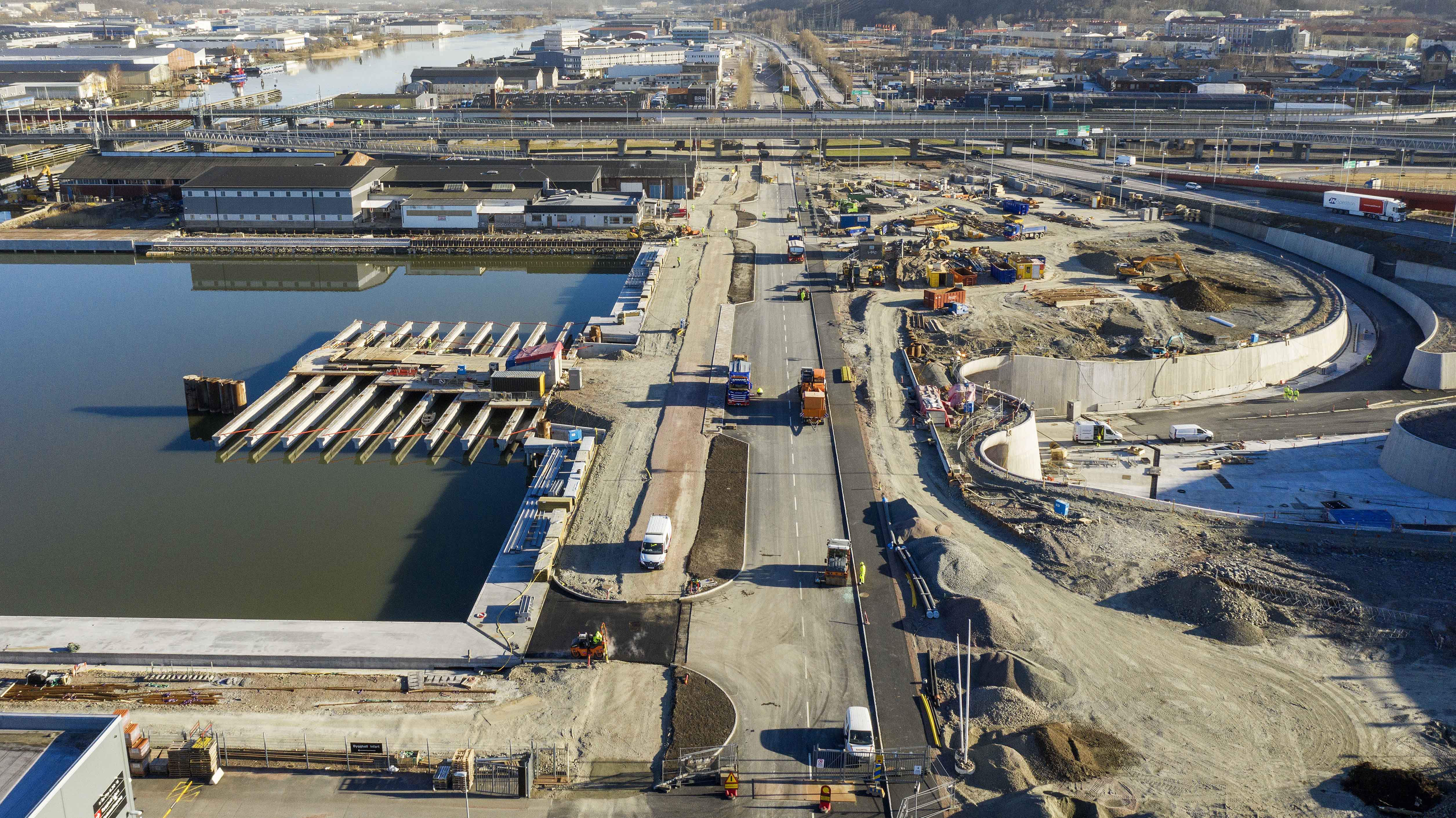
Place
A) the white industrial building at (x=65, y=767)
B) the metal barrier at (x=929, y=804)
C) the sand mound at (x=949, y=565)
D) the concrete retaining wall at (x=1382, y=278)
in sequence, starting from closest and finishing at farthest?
1. the white industrial building at (x=65, y=767)
2. the metal barrier at (x=929, y=804)
3. the sand mound at (x=949, y=565)
4. the concrete retaining wall at (x=1382, y=278)

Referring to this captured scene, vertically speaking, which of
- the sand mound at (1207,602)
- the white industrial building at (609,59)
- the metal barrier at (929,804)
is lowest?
the metal barrier at (929,804)

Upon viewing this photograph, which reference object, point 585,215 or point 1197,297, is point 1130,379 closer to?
point 1197,297

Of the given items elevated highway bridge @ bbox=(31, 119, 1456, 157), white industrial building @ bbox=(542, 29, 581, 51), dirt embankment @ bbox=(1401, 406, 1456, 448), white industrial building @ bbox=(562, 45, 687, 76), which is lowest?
dirt embankment @ bbox=(1401, 406, 1456, 448)

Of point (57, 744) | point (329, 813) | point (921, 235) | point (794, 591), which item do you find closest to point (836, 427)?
point (794, 591)

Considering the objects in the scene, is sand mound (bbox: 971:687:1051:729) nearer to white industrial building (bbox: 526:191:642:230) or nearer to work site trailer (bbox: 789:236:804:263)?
work site trailer (bbox: 789:236:804:263)

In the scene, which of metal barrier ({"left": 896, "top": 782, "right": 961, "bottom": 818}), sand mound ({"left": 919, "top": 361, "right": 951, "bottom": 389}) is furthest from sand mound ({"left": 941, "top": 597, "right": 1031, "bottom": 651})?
sand mound ({"left": 919, "top": 361, "right": 951, "bottom": 389})

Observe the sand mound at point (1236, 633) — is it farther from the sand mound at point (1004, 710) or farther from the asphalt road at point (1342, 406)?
the asphalt road at point (1342, 406)

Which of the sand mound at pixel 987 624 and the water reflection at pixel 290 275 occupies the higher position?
the water reflection at pixel 290 275

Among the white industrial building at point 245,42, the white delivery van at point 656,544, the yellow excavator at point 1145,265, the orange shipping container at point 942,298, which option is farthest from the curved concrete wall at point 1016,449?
the white industrial building at point 245,42
